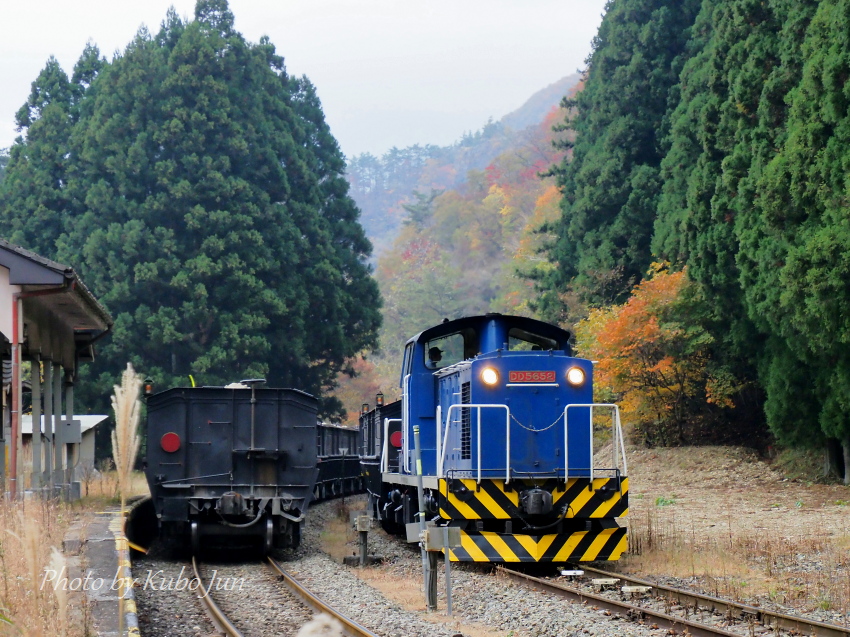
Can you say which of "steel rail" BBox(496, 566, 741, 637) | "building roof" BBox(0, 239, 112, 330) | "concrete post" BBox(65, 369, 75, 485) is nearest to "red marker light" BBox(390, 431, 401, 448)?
"steel rail" BBox(496, 566, 741, 637)

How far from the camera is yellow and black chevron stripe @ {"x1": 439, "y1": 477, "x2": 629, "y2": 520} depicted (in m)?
11.9

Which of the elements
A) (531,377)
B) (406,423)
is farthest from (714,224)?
(531,377)

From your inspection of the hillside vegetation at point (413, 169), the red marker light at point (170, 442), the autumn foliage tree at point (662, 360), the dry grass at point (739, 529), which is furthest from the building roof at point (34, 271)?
the hillside vegetation at point (413, 169)

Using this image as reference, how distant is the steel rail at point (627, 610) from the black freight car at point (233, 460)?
4168mm

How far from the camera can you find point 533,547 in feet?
39.0

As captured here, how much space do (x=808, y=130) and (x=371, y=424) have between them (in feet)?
38.1

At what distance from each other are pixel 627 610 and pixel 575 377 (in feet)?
13.2

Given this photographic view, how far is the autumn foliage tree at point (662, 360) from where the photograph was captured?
2803cm

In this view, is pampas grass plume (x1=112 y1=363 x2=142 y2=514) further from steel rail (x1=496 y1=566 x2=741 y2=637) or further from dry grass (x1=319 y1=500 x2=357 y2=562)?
dry grass (x1=319 y1=500 x2=357 y2=562)

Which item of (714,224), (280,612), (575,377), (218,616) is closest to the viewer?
(218,616)

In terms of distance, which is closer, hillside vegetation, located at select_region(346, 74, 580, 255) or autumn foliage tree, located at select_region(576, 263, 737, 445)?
autumn foliage tree, located at select_region(576, 263, 737, 445)

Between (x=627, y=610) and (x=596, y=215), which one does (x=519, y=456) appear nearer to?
(x=627, y=610)

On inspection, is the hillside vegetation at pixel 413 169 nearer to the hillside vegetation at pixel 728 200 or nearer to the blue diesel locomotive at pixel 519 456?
the hillside vegetation at pixel 728 200

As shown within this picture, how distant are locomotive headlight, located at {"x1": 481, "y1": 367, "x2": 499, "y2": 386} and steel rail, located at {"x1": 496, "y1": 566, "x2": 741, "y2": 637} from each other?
2.34 metres
